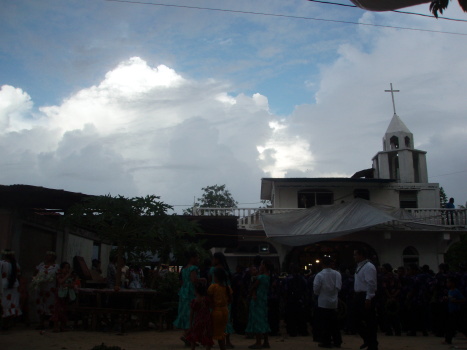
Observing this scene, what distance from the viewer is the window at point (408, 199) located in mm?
25016

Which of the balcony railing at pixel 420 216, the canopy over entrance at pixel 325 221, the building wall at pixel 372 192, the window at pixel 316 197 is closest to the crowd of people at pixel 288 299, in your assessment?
the canopy over entrance at pixel 325 221

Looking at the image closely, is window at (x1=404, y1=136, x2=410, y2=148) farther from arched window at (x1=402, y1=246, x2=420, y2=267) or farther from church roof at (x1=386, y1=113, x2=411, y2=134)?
arched window at (x1=402, y1=246, x2=420, y2=267)

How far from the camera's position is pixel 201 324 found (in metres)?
6.57

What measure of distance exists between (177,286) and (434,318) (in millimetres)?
5554

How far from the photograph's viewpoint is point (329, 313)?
8094 mm

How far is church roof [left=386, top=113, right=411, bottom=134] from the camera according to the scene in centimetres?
2655

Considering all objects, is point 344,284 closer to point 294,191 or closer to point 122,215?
point 122,215

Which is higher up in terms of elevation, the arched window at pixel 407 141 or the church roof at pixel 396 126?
the church roof at pixel 396 126

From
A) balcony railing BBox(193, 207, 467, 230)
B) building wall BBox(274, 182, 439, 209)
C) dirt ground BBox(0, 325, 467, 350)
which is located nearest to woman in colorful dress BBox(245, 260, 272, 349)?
dirt ground BBox(0, 325, 467, 350)

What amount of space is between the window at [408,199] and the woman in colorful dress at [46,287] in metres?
A: 19.7

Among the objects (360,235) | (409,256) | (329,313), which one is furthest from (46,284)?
(409,256)

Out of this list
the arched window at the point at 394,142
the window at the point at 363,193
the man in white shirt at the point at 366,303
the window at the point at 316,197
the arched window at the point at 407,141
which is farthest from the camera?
the arched window at the point at 394,142

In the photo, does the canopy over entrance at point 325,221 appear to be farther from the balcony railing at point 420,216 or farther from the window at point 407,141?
the window at point 407,141

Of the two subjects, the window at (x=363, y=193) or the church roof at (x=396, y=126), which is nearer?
the window at (x=363, y=193)
